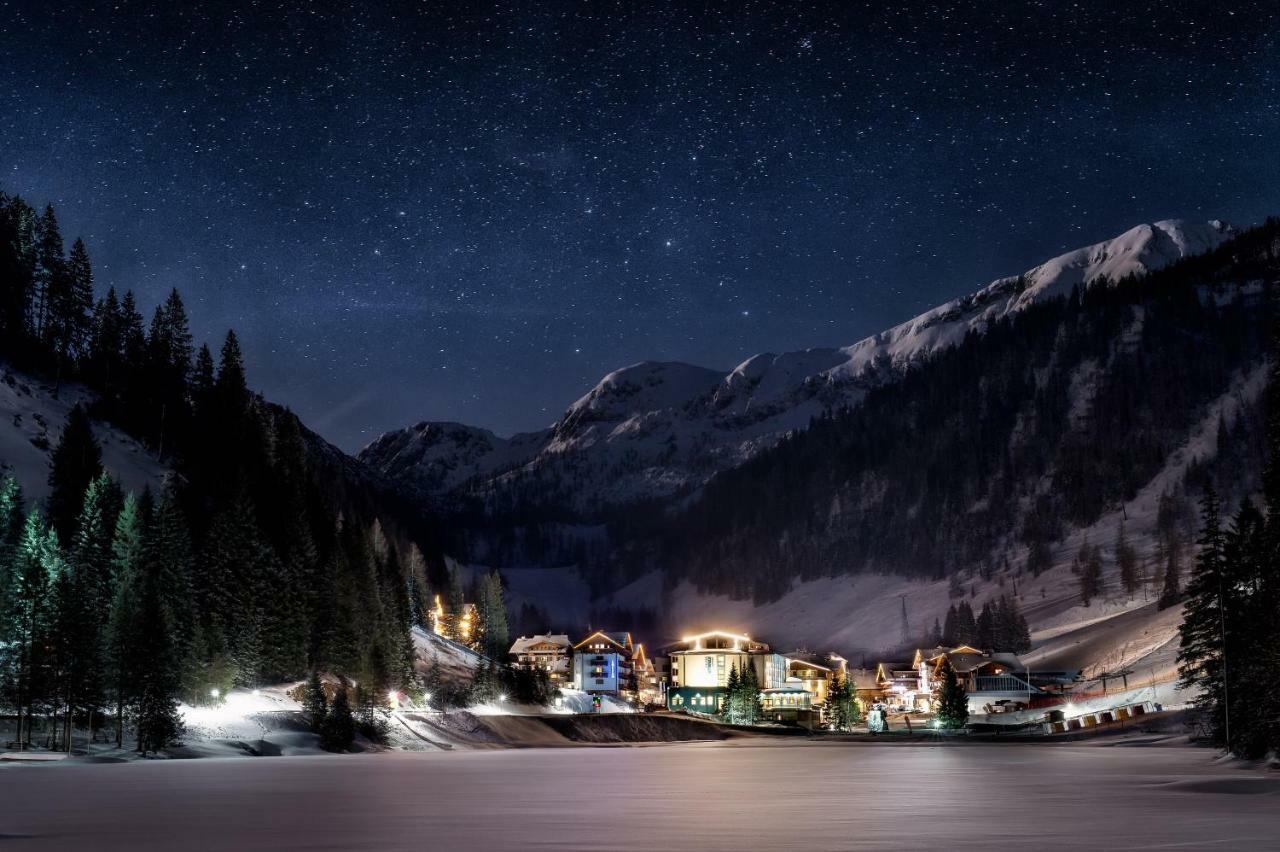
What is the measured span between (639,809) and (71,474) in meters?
113

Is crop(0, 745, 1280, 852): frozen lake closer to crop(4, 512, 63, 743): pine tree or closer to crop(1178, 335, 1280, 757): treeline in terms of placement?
crop(1178, 335, 1280, 757): treeline

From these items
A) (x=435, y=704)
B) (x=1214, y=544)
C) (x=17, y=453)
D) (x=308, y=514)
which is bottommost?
(x=435, y=704)

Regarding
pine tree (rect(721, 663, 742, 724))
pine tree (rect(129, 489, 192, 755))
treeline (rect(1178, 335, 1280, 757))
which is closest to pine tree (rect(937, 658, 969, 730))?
pine tree (rect(721, 663, 742, 724))

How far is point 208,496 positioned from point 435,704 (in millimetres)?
45999

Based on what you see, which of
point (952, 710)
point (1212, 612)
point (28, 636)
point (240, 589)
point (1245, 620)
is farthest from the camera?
point (952, 710)

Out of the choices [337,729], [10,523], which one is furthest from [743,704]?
[10,523]

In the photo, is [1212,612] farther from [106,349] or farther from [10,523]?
[106,349]

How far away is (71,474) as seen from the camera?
121m

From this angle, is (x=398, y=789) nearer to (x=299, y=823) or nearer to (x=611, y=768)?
(x=299, y=823)

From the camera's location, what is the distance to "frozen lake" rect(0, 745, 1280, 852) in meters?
21.2

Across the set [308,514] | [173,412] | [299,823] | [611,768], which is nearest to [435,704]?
[308,514]

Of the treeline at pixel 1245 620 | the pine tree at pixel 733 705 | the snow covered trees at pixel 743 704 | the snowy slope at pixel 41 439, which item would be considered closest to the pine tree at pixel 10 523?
the snowy slope at pixel 41 439

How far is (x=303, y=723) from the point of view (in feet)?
273

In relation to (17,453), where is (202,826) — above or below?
below
